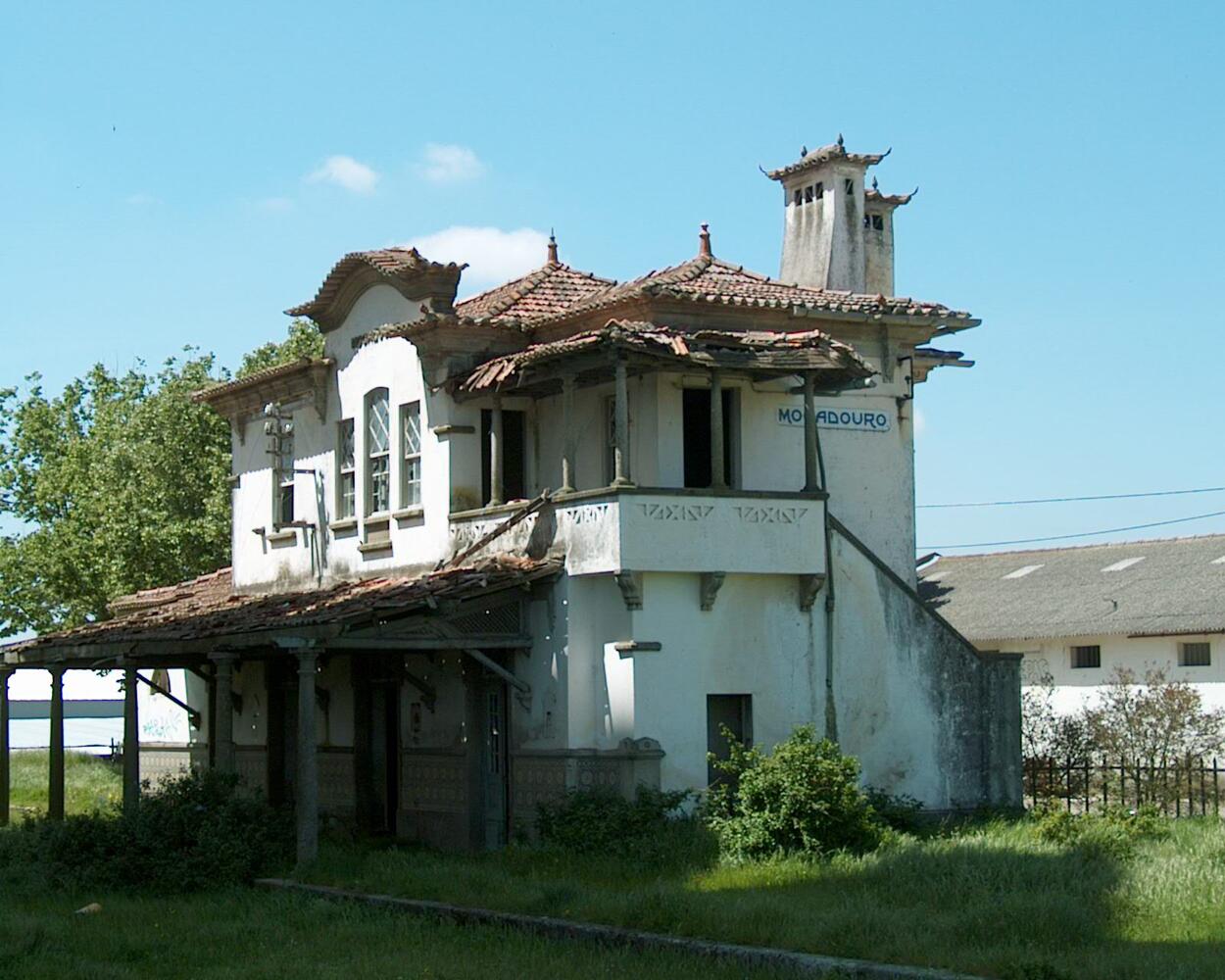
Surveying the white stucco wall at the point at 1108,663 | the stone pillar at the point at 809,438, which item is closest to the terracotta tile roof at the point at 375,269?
the stone pillar at the point at 809,438

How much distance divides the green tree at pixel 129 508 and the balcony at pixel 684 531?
700 inches

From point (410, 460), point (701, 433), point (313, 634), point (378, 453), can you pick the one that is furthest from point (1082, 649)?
point (313, 634)

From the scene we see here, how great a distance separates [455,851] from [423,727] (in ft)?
9.62

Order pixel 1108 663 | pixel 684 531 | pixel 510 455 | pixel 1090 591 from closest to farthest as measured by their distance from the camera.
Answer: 1. pixel 684 531
2. pixel 510 455
3. pixel 1108 663
4. pixel 1090 591

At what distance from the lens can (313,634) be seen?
68.5ft

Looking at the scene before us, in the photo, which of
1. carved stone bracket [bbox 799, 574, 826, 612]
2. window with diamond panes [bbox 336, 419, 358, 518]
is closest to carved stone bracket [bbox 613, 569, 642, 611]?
carved stone bracket [bbox 799, 574, 826, 612]

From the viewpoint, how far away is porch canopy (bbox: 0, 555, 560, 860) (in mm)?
21188

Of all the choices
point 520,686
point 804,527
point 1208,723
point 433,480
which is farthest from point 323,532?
point 1208,723

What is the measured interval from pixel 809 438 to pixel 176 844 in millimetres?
8519

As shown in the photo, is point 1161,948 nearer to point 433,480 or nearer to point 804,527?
point 804,527

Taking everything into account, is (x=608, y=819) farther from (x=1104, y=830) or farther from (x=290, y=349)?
(x=290, y=349)

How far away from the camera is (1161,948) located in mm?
13539

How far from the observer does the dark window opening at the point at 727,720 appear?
2239 centimetres

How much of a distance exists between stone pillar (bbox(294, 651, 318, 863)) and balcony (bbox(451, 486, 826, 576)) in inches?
128
